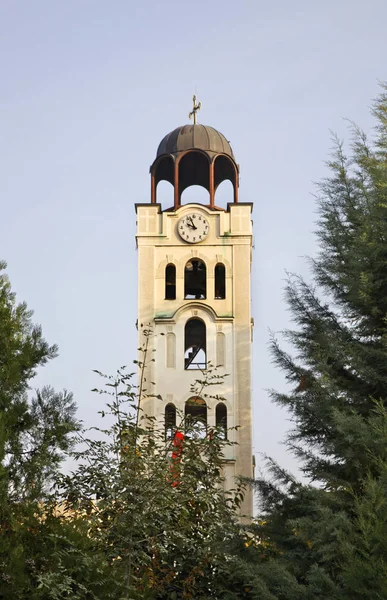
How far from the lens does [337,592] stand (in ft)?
40.0

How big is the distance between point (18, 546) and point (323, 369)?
15.8 ft

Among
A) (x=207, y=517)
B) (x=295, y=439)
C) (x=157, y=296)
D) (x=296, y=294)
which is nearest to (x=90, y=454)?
(x=207, y=517)

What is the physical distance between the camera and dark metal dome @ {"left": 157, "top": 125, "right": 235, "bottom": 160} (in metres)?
39.1

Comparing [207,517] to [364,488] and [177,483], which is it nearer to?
[177,483]

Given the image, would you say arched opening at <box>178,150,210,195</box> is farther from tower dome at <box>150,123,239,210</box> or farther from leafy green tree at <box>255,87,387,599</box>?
leafy green tree at <box>255,87,387,599</box>

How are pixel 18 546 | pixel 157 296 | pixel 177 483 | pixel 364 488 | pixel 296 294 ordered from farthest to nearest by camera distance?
1. pixel 157 296
2. pixel 296 294
3. pixel 177 483
4. pixel 364 488
5. pixel 18 546

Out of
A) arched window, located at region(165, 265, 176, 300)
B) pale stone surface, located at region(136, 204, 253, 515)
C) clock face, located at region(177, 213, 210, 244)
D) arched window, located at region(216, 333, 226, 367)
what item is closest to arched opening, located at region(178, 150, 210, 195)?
clock face, located at region(177, 213, 210, 244)

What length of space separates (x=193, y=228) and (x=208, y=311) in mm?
3206

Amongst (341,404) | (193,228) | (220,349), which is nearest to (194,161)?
(193,228)

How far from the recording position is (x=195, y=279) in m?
38.5

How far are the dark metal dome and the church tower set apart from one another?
0.04m

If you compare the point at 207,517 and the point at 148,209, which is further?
the point at 148,209

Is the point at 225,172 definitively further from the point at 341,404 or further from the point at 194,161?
the point at 341,404

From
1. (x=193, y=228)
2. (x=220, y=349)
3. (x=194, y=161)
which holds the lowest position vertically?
(x=220, y=349)
